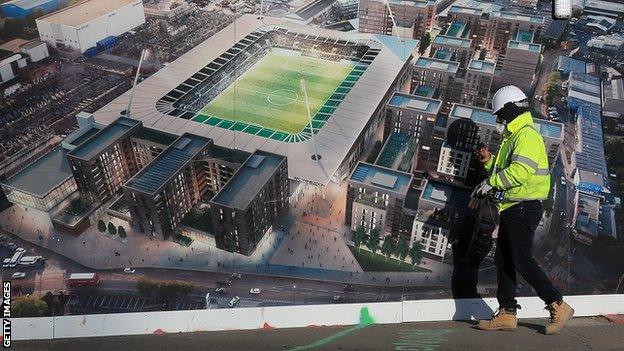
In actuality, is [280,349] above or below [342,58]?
above

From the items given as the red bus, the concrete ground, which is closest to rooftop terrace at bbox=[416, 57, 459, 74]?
the red bus

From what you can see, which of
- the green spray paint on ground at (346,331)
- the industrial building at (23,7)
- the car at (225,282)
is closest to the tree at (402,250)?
the car at (225,282)

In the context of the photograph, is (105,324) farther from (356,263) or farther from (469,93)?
(469,93)

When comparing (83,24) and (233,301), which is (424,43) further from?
(233,301)

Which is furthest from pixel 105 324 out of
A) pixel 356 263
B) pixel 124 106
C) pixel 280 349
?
pixel 124 106

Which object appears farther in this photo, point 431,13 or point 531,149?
point 431,13

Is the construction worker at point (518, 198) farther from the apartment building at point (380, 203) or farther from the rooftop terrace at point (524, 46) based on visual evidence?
the rooftop terrace at point (524, 46)

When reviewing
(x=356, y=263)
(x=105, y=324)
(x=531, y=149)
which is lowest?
(x=356, y=263)

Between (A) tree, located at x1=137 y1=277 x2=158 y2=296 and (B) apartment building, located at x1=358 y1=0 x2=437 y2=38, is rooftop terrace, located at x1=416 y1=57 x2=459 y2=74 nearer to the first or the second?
(B) apartment building, located at x1=358 y1=0 x2=437 y2=38
